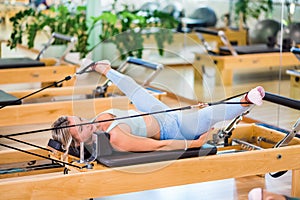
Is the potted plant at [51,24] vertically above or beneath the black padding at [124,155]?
above

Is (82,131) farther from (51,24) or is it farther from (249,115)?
(51,24)

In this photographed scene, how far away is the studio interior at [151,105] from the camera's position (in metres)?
3.33

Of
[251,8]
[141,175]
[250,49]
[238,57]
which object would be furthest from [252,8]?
[141,175]

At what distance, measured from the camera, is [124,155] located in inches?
131

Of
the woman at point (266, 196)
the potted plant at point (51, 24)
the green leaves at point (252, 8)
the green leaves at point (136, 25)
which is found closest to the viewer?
the woman at point (266, 196)

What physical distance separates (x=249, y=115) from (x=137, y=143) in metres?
2.51

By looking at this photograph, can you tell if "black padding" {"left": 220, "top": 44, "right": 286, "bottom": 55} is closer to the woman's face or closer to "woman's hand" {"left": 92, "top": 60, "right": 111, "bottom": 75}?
"woman's hand" {"left": 92, "top": 60, "right": 111, "bottom": 75}

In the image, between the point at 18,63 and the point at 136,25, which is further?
the point at 136,25

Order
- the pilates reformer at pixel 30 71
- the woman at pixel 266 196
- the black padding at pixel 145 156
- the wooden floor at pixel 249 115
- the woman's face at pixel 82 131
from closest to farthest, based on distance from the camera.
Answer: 1. the woman at pixel 266 196
2. the black padding at pixel 145 156
3. the woman's face at pixel 82 131
4. the wooden floor at pixel 249 115
5. the pilates reformer at pixel 30 71

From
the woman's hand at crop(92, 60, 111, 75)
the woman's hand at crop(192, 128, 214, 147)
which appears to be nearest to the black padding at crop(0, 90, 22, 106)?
the woman's hand at crop(92, 60, 111, 75)

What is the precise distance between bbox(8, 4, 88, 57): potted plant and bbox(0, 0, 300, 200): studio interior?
11 millimetres

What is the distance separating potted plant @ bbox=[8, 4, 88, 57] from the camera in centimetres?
709

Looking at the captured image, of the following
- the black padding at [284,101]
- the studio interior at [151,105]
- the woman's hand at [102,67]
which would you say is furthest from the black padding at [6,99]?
the black padding at [284,101]

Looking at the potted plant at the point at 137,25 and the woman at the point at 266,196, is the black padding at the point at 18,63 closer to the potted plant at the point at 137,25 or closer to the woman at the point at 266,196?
the potted plant at the point at 137,25
